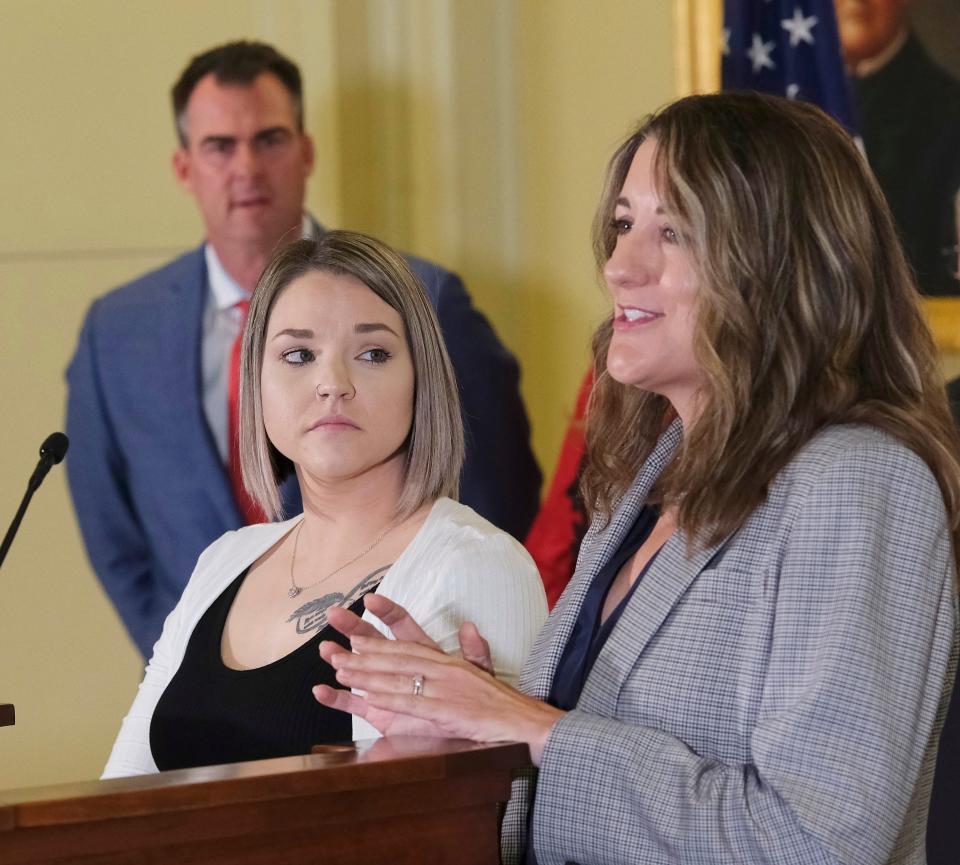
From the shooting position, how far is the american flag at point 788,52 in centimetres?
409

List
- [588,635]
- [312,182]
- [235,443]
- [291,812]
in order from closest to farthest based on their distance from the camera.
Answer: [291,812], [588,635], [235,443], [312,182]

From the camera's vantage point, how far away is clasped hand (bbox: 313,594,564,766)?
1681 mm

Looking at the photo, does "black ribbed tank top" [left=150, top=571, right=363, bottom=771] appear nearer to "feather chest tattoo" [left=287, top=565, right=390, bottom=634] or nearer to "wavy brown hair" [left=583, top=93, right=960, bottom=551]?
"feather chest tattoo" [left=287, top=565, right=390, bottom=634]

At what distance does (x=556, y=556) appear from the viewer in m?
4.34

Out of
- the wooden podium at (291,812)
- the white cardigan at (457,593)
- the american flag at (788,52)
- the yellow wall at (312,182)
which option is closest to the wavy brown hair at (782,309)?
the wooden podium at (291,812)

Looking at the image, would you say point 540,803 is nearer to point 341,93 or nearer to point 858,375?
point 858,375

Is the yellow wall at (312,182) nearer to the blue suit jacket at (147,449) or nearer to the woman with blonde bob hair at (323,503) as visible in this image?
the blue suit jacket at (147,449)

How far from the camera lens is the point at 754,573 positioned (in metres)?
1.64

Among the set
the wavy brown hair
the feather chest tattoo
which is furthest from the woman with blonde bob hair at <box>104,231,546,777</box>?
the wavy brown hair

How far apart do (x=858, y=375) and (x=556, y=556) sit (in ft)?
8.76

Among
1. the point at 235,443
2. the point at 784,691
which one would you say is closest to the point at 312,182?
the point at 235,443

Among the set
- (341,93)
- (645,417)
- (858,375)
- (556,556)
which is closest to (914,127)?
(556,556)

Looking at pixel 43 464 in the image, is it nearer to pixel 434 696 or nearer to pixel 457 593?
pixel 457 593

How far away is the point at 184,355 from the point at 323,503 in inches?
81.7
